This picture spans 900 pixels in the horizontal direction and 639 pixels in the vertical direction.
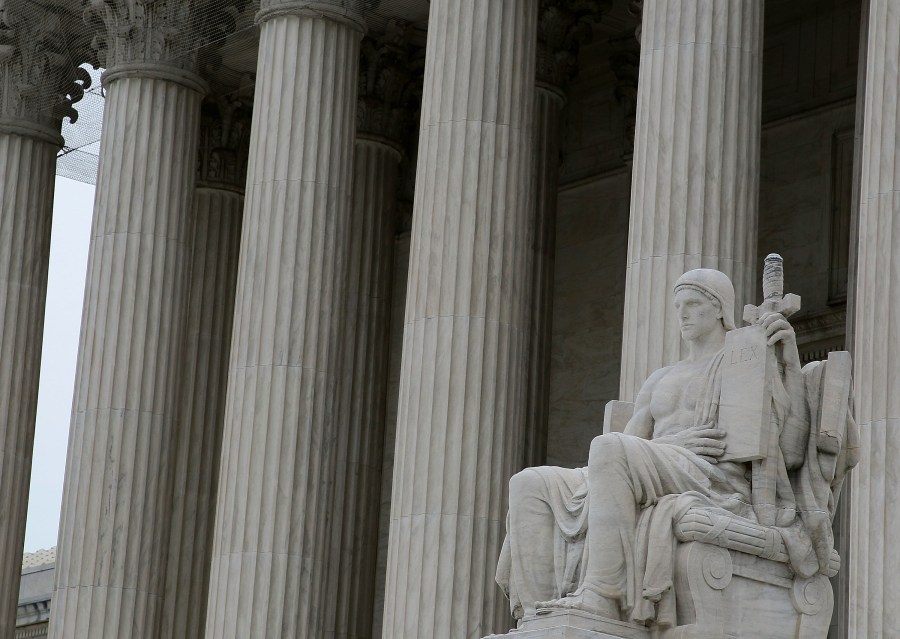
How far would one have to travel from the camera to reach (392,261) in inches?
1909

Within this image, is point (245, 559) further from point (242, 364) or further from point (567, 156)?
point (567, 156)

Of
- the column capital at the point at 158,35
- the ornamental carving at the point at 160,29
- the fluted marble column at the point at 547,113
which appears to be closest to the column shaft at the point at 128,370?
the column capital at the point at 158,35

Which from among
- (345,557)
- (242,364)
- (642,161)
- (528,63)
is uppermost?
(528,63)

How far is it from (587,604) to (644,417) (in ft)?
8.44

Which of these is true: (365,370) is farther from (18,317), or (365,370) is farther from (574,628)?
(574,628)

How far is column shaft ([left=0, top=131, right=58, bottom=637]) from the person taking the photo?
44.6 metres

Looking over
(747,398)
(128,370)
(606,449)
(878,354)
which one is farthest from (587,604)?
(128,370)

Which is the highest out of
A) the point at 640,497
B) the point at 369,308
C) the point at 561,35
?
the point at 561,35

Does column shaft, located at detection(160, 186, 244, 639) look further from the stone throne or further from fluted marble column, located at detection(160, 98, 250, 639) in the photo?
the stone throne

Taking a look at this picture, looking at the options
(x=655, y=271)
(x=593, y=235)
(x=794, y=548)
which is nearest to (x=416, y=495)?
(x=655, y=271)

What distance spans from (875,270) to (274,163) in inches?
549

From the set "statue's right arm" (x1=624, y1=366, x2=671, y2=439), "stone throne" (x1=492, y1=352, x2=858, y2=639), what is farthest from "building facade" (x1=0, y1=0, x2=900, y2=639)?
"stone throne" (x1=492, y1=352, x2=858, y2=639)

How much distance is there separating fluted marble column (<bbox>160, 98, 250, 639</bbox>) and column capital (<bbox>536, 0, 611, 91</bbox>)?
879cm

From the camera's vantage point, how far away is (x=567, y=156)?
164 ft
